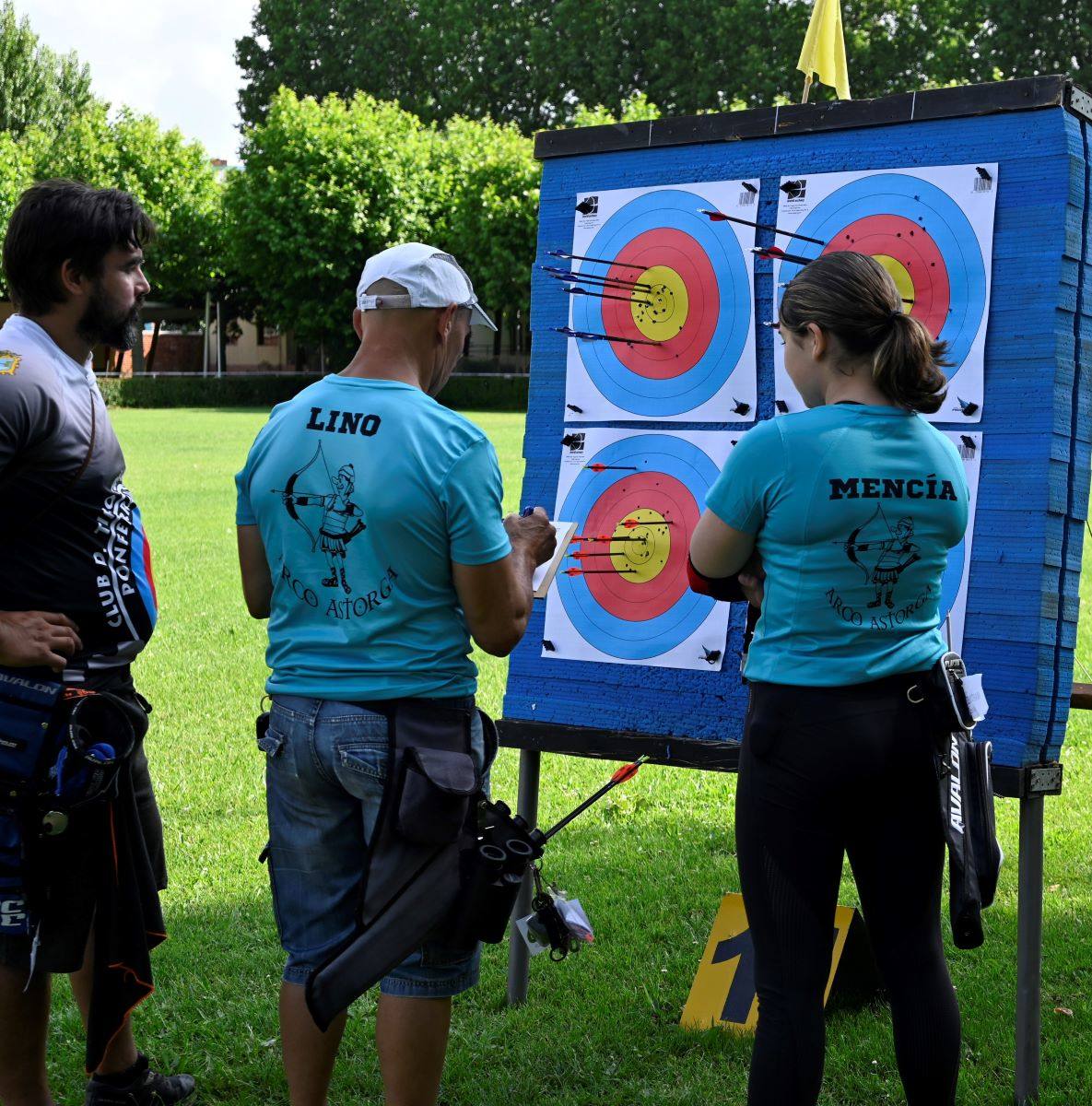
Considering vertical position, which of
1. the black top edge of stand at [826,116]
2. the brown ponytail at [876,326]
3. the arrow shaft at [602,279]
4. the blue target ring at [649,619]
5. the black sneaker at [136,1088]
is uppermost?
the black top edge of stand at [826,116]

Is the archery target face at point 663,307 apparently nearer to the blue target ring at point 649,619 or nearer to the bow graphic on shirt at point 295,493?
the blue target ring at point 649,619

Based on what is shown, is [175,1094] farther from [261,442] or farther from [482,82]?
[482,82]

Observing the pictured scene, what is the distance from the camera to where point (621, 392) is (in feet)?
11.5

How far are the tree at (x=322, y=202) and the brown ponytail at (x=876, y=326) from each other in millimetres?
34893

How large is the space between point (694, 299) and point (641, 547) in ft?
2.16

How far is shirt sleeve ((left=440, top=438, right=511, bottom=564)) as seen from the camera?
2244 millimetres

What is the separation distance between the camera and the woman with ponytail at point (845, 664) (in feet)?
7.34

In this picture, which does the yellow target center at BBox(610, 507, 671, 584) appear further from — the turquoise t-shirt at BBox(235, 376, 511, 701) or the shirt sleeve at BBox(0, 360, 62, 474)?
the shirt sleeve at BBox(0, 360, 62, 474)

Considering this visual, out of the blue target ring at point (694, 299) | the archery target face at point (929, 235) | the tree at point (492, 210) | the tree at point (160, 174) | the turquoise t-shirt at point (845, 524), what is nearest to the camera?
the turquoise t-shirt at point (845, 524)

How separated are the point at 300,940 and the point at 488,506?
878 millimetres

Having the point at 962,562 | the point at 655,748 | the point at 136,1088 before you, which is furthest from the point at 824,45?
the point at 136,1088

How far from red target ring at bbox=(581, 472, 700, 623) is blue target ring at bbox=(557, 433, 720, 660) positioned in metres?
0.01

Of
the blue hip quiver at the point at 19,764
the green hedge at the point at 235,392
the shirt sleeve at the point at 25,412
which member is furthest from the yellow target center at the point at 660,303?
the green hedge at the point at 235,392

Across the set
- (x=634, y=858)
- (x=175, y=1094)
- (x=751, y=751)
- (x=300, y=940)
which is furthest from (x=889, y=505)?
(x=634, y=858)
